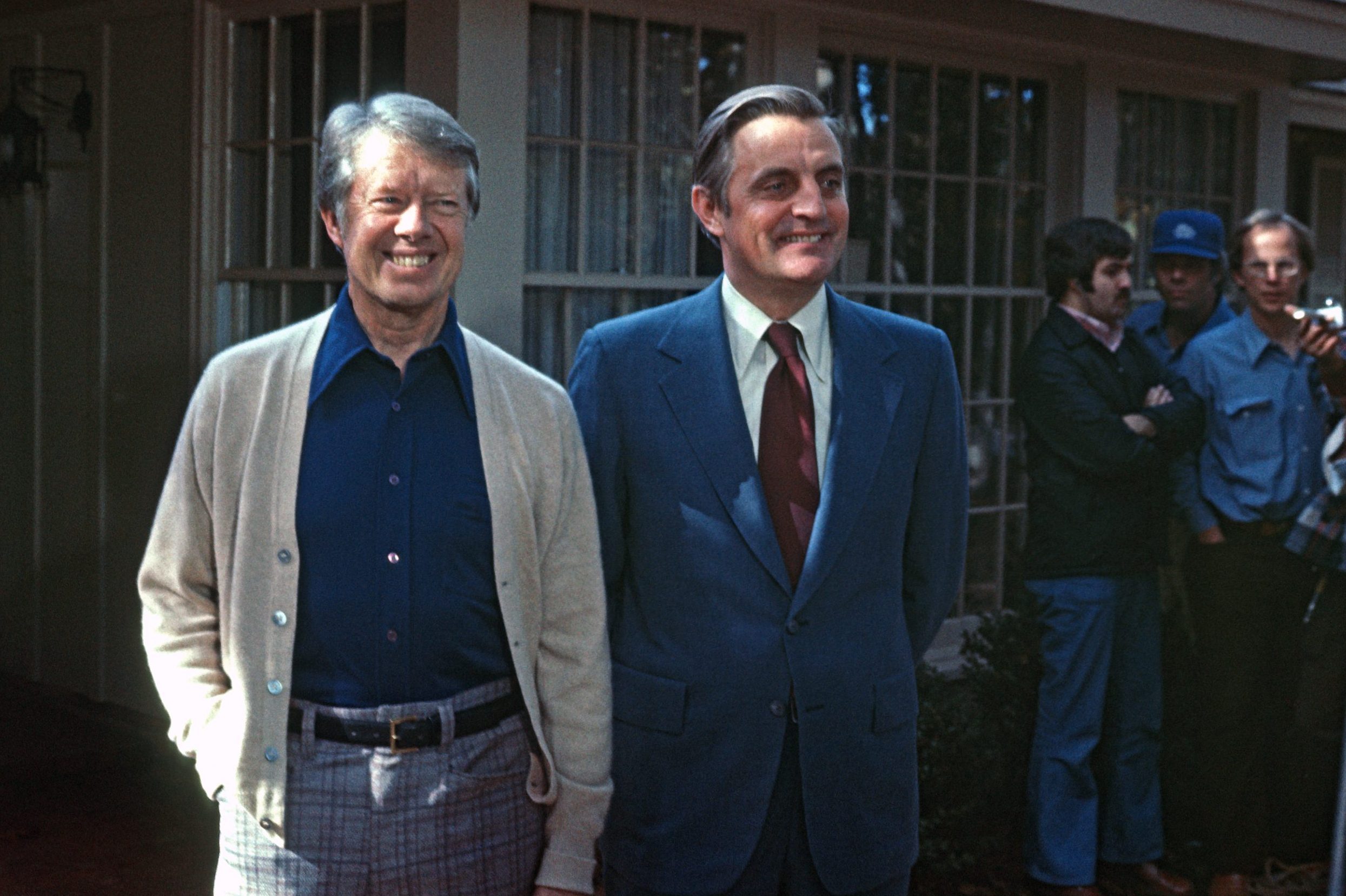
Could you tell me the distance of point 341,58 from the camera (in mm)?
5715

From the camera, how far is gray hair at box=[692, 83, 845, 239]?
2.78m

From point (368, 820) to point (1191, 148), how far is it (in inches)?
275

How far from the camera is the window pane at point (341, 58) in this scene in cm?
565

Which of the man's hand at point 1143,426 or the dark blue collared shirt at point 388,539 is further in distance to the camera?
the man's hand at point 1143,426

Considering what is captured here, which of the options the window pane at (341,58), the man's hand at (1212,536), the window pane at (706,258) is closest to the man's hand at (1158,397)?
the man's hand at (1212,536)

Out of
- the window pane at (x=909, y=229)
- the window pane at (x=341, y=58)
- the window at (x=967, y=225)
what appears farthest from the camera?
the window pane at (x=909, y=229)

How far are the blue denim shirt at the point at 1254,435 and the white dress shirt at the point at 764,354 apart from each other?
2.67 metres

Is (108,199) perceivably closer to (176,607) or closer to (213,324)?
(213,324)

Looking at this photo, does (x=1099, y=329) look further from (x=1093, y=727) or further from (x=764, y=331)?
(x=764, y=331)

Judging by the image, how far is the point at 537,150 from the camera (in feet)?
18.1

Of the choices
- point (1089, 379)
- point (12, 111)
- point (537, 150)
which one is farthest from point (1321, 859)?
point (12, 111)

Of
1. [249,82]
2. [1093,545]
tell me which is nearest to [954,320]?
[1093,545]

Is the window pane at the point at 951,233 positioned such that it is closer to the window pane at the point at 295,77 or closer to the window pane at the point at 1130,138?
the window pane at the point at 1130,138

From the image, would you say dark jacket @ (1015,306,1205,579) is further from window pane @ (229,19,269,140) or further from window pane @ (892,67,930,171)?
window pane @ (229,19,269,140)
